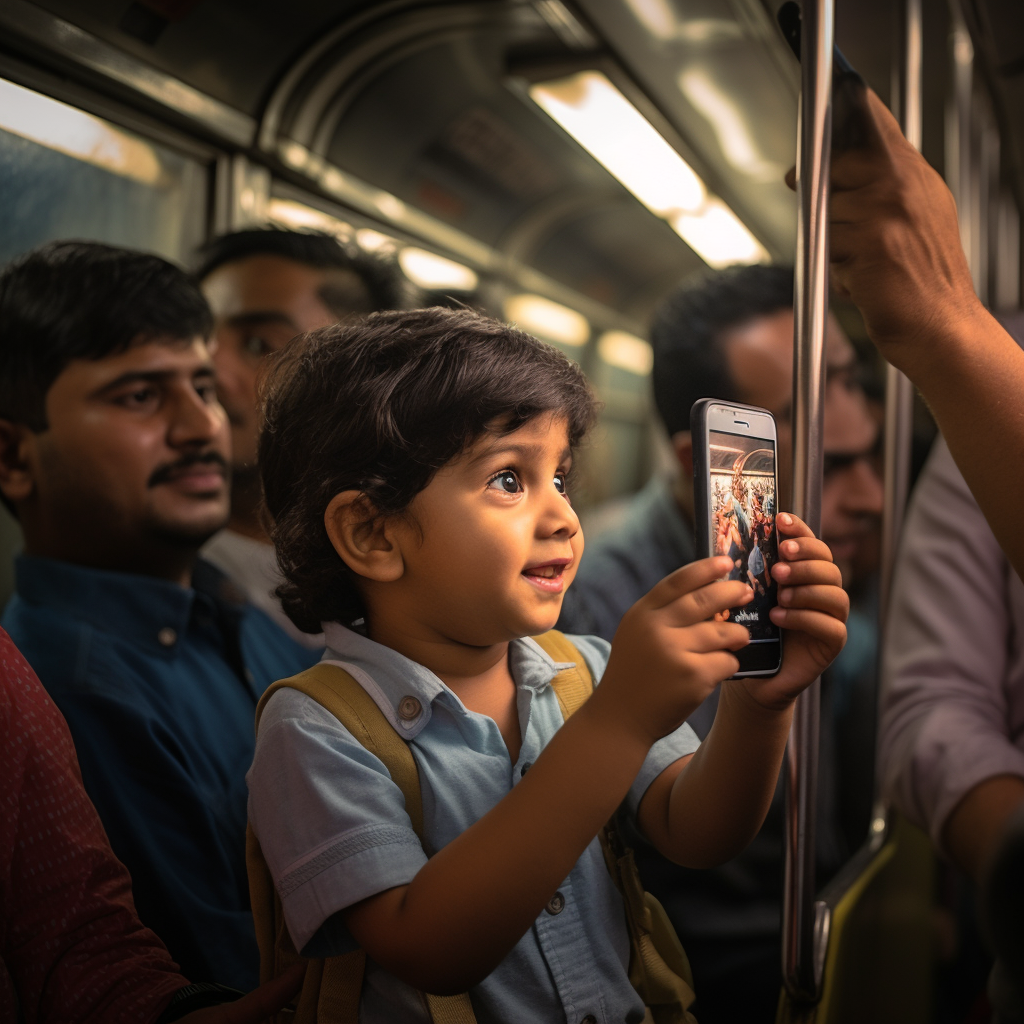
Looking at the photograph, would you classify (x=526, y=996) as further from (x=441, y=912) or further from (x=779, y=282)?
(x=779, y=282)

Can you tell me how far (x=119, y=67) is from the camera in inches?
31.8

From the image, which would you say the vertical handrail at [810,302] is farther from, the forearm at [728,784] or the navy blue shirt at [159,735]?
the navy blue shirt at [159,735]

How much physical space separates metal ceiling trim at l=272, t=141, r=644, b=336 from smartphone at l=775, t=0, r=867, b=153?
521 millimetres

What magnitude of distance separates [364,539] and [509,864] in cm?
25

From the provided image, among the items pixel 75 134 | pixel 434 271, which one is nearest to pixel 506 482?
pixel 75 134

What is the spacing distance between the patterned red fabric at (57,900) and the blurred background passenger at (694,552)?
406mm

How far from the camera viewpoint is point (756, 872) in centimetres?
111

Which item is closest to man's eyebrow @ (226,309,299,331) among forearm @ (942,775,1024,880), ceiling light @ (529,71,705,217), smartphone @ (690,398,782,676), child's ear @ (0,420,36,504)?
child's ear @ (0,420,36,504)

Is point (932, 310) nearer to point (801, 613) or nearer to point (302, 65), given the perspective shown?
point (801, 613)

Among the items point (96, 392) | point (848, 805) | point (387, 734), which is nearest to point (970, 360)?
point (387, 734)

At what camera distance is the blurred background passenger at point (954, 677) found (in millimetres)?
1077

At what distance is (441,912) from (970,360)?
25.1 inches

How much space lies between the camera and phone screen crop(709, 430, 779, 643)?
61cm

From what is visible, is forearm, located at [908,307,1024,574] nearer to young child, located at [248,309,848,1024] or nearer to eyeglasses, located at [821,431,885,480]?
young child, located at [248,309,848,1024]
